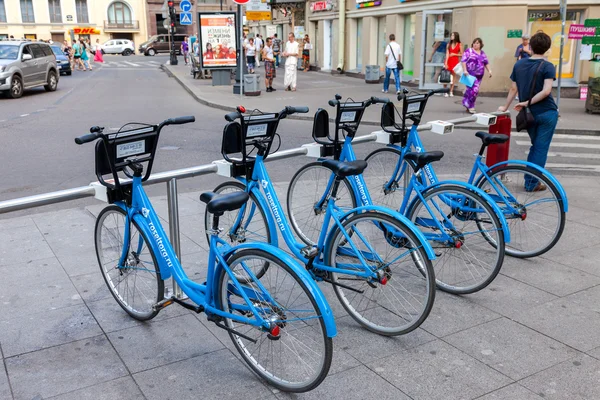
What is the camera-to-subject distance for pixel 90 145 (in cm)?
1127

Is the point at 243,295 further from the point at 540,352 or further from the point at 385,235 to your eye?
the point at 540,352

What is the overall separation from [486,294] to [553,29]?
16837mm

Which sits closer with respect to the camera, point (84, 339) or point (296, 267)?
point (296, 267)

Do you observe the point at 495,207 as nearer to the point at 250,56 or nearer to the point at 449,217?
the point at 449,217

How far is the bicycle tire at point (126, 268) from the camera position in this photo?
3992mm

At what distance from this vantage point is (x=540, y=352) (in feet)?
12.1

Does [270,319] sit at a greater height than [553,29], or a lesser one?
lesser

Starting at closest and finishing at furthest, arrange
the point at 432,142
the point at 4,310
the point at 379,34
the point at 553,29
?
the point at 4,310
the point at 432,142
the point at 553,29
the point at 379,34

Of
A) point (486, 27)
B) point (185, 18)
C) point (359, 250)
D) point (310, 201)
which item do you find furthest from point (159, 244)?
point (185, 18)

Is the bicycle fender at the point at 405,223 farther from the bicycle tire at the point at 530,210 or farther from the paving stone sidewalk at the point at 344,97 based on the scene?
the paving stone sidewalk at the point at 344,97

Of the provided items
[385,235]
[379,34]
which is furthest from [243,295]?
[379,34]

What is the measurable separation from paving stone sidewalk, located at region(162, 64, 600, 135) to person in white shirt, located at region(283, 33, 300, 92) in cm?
37

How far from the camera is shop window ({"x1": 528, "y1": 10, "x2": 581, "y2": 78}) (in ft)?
61.6

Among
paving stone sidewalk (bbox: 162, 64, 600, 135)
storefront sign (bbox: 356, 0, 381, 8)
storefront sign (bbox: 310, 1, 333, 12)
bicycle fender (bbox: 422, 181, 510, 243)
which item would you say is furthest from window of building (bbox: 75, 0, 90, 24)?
bicycle fender (bbox: 422, 181, 510, 243)
